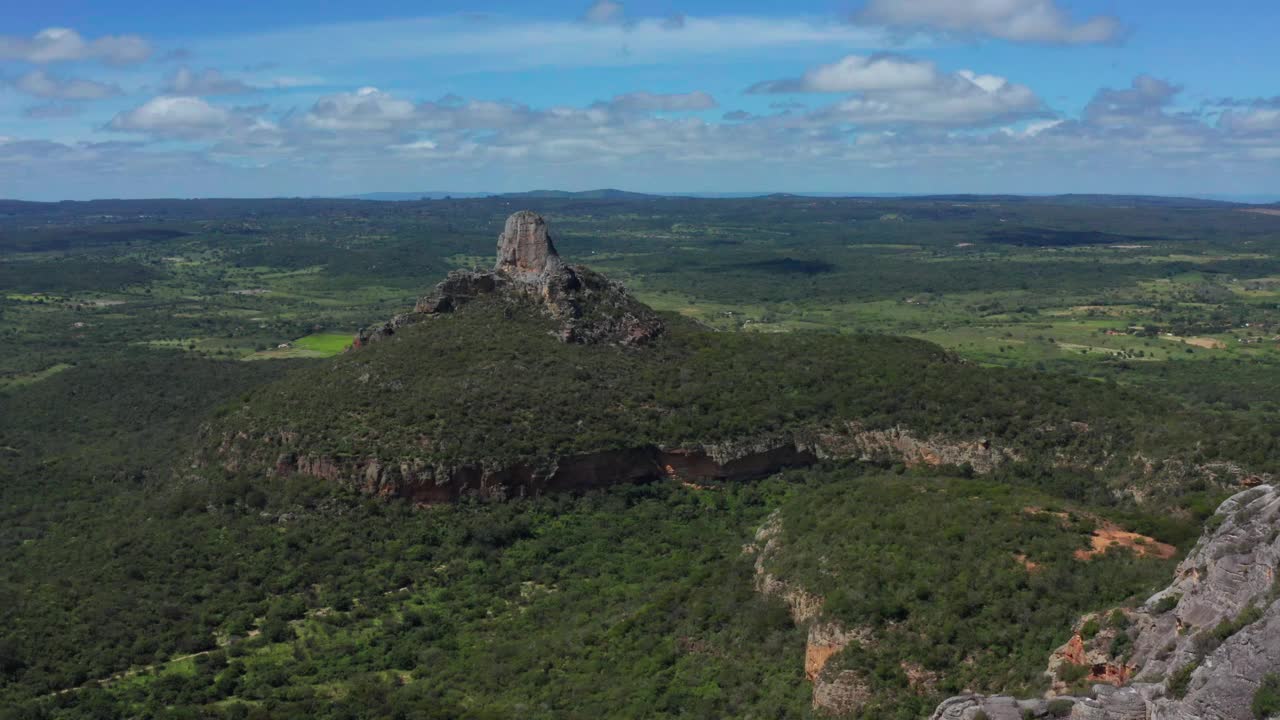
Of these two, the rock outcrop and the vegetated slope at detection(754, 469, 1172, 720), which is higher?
the rock outcrop

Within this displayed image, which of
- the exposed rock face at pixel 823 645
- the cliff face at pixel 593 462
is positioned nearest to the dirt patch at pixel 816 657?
the exposed rock face at pixel 823 645

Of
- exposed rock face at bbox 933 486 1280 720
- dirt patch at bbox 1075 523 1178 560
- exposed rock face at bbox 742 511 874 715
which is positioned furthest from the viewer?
dirt patch at bbox 1075 523 1178 560

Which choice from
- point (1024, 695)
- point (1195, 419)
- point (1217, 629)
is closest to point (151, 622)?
point (1024, 695)

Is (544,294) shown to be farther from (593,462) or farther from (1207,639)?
(1207,639)

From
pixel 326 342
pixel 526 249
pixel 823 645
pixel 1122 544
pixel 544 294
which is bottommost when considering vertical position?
pixel 326 342

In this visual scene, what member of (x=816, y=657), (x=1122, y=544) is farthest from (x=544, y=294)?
(x=1122, y=544)

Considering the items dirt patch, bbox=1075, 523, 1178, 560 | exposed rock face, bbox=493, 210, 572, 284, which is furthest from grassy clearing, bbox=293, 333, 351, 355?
dirt patch, bbox=1075, 523, 1178, 560

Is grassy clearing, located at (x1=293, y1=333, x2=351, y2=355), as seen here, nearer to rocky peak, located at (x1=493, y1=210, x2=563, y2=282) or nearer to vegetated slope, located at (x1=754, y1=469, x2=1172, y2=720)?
rocky peak, located at (x1=493, y1=210, x2=563, y2=282)

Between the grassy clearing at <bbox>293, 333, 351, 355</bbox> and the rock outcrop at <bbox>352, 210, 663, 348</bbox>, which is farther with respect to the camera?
the grassy clearing at <bbox>293, 333, 351, 355</bbox>
